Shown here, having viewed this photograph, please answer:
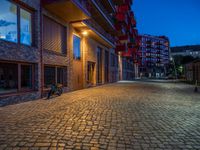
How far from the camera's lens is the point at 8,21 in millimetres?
9273

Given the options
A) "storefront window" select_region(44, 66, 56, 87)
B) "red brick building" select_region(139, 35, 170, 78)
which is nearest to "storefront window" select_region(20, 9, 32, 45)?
"storefront window" select_region(44, 66, 56, 87)

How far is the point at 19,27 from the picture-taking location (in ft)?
32.1

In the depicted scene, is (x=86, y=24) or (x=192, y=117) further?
(x=86, y=24)

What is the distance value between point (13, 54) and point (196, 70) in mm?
32772

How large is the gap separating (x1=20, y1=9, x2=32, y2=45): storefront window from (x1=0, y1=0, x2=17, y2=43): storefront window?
44 cm

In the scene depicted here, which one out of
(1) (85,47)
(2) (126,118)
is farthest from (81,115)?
(1) (85,47)

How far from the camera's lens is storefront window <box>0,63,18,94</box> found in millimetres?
8738

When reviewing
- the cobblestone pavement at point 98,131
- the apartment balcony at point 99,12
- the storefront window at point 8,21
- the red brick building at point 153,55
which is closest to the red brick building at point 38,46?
the storefront window at point 8,21

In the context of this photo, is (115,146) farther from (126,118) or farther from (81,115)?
(81,115)

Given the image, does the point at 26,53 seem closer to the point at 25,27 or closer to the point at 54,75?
the point at 25,27

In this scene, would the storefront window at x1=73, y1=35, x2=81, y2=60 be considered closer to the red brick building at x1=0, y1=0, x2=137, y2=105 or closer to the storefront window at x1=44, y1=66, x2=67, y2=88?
the red brick building at x1=0, y1=0, x2=137, y2=105

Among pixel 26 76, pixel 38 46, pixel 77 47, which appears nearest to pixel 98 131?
pixel 26 76

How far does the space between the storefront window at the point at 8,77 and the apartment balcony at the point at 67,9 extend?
4.82m

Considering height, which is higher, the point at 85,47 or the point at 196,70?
the point at 85,47
